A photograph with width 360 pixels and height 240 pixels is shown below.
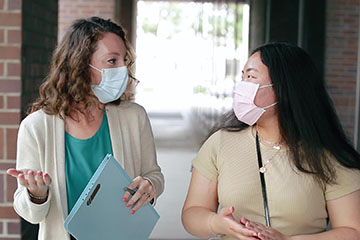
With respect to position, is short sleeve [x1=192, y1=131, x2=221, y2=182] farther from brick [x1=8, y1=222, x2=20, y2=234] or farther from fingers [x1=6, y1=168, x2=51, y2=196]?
brick [x1=8, y1=222, x2=20, y2=234]

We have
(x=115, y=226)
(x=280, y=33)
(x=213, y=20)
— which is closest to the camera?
(x=115, y=226)

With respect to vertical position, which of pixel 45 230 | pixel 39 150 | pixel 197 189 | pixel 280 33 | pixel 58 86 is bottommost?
pixel 45 230

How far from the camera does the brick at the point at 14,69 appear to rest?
3.16 meters

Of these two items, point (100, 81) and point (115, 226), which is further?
point (100, 81)

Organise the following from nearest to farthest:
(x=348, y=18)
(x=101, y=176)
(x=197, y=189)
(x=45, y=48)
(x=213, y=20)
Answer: (x=101, y=176) → (x=197, y=189) → (x=45, y=48) → (x=348, y=18) → (x=213, y=20)

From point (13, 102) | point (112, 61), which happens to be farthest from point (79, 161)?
point (13, 102)

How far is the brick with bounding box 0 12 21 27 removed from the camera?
3.15 meters

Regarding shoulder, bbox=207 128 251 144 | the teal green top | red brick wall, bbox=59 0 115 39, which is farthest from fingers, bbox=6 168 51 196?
red brick wall, bbox=59 0 115 39

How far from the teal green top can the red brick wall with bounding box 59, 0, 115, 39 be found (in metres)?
6.89

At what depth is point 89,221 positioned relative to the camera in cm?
204

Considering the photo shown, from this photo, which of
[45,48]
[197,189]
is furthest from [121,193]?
[45,48]

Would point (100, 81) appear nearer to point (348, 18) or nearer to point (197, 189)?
point (197, 189)

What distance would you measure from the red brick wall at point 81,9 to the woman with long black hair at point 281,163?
6.91 metres

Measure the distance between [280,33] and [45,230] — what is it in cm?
475
